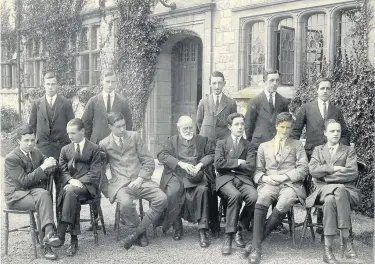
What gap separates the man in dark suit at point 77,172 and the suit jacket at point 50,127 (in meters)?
0.56

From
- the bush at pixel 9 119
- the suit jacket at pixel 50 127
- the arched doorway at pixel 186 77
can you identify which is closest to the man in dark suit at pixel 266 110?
the suit jacket at pixel 50 127

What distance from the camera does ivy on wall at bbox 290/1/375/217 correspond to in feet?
22.5

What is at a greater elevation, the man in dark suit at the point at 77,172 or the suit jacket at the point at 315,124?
the suit jacket at the point at 315,124

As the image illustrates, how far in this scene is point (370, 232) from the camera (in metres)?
5.97

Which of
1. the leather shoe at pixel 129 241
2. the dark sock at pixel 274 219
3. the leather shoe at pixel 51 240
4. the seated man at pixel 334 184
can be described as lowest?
the leather shoe at pixel 129 241

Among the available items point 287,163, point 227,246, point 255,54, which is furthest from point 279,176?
point 255,54

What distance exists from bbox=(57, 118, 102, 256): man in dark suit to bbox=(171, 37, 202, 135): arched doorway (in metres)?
5.91

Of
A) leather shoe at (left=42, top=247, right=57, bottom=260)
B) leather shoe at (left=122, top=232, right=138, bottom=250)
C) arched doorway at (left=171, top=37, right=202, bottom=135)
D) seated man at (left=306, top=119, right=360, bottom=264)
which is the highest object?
arched doorway at (left=171, top=37, right=202, bottom=135)

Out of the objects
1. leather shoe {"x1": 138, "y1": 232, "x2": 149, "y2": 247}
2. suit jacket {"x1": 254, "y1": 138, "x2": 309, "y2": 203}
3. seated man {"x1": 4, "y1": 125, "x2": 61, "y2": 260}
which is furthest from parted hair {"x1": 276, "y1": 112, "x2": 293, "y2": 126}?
seated man {"x1": 4, "y1": 125, "x2": 61, "y2": 260}

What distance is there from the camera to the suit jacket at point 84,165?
5.46 m

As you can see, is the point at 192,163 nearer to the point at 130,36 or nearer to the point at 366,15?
the point at 366,15

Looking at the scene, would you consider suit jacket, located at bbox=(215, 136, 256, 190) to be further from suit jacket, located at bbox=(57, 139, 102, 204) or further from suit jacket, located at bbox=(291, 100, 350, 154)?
suit jacket, located at bbox=(57, 139, 102, 204)

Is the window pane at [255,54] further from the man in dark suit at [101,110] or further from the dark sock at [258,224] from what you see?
the dark sock at [258,224]

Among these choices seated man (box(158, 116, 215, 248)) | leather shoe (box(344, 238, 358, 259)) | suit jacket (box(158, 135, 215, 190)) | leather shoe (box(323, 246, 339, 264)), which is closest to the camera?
leather shoe (box(323, 246, 339, 264))
